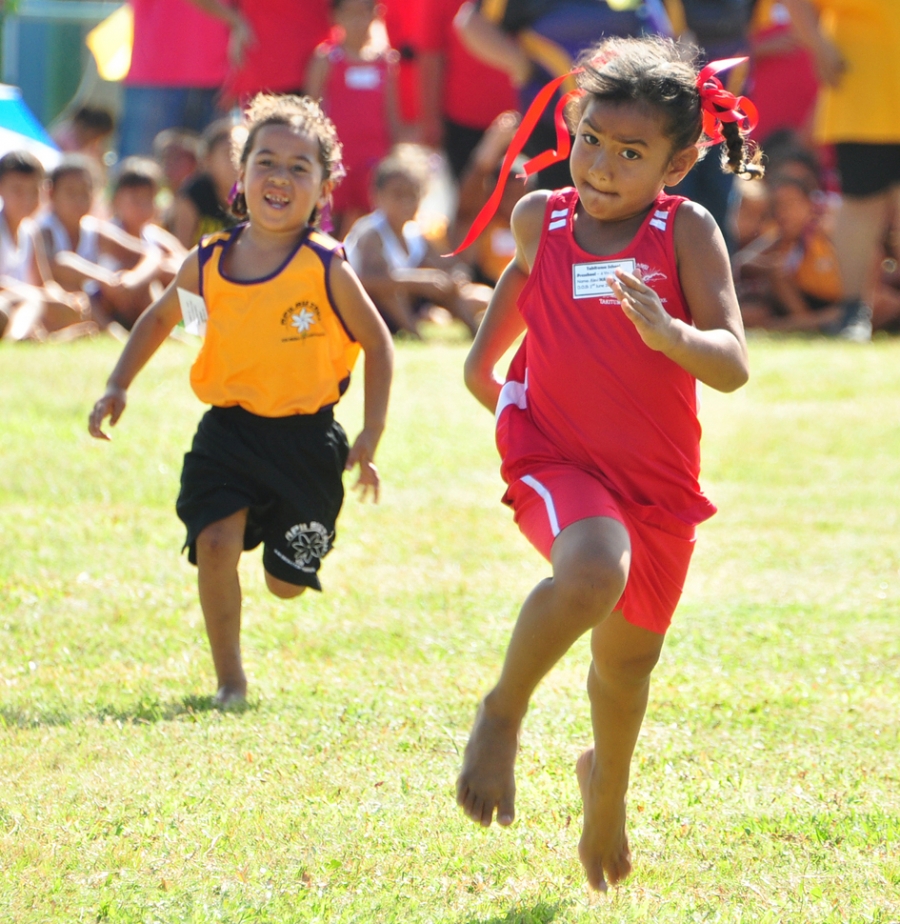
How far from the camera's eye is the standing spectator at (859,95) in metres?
8.98

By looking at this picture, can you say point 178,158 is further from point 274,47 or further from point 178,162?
point 274,47

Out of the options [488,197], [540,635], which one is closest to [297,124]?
[540,635]

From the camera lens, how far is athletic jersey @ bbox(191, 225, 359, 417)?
4199 millimetres

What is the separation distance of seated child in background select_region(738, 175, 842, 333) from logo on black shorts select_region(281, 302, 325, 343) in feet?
21.6

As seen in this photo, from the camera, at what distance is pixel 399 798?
345 cm

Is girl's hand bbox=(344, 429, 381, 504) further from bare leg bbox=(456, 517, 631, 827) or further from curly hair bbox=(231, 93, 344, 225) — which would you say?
bare leg bbox=(456, 517, 631, 827)

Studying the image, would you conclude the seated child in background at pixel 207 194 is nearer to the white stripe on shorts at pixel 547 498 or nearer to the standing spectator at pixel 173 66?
the standing spectator at pixel 173 66

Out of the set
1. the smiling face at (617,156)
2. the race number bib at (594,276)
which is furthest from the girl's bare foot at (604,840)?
the smiling face at (617,156)

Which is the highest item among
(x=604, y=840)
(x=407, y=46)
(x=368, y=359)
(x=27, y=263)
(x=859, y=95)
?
(x=407, y=46)

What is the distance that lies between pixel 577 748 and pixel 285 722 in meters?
0.75

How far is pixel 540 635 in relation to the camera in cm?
287

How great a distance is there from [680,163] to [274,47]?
22.7 feet

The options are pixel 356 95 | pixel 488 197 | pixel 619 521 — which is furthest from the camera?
pixel 488 197

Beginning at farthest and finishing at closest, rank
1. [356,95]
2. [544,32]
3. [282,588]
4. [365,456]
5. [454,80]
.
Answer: [454,80] → [356,95] → [544,32] → [282,588] → [365,456]
